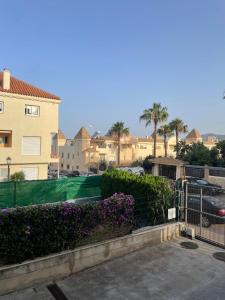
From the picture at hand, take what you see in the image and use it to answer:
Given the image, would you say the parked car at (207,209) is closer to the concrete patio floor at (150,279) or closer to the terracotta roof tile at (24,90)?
the concrete patio floor at (150,279)

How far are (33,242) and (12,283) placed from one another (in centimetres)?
98

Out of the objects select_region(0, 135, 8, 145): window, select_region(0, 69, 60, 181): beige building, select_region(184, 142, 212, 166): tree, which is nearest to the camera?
select_region(0, 69, 60, 181): beige building

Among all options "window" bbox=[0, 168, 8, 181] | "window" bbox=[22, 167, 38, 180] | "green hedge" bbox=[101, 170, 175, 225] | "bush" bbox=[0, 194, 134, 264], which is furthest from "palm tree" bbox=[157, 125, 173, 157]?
"bush" bbox=[0, 194, 134, 264]

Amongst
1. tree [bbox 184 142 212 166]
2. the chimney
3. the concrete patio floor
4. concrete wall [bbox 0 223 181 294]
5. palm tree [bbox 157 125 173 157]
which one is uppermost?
the chimney

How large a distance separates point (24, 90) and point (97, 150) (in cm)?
4138

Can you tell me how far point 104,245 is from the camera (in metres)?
8.05

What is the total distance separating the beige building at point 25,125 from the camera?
2842cm

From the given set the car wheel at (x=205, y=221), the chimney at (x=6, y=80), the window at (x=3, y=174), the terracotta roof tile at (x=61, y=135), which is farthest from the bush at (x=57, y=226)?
the terracotta roof tile at (x=61, y=135)

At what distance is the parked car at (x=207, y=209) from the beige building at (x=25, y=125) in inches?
862

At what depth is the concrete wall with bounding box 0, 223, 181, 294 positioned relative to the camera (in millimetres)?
6457

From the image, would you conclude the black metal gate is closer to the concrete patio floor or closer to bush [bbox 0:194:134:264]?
the concrete patio floor

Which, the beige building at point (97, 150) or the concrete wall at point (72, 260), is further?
the beige building at point (97, 150)

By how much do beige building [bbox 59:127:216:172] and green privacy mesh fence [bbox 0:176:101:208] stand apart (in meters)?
52.0

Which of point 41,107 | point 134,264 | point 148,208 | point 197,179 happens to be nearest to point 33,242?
point 134,264
